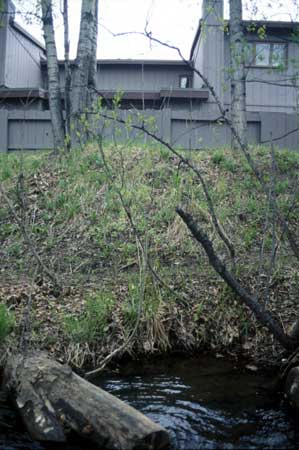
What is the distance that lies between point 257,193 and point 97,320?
473cm

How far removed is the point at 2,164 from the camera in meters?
10.1

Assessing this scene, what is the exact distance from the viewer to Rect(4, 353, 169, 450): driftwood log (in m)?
3.21

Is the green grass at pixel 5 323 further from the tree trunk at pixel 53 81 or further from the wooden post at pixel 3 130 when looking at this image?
the wooden post at pixel 3 130

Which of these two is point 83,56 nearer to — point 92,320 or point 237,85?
point 237,85

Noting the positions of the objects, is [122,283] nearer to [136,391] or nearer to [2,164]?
[136,391]

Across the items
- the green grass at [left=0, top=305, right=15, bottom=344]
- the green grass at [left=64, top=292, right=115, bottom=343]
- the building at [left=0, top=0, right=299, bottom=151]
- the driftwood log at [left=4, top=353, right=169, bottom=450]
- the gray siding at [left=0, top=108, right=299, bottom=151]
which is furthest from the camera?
the building at [left=0, top=0, right=299, bottom=151]

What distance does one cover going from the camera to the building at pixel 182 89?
12.2 metres

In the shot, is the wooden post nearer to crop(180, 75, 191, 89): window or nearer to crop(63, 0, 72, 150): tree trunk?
crop(63, 0, 72, 150): tree trunk

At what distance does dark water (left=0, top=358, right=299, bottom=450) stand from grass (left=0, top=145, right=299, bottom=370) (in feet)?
1.71

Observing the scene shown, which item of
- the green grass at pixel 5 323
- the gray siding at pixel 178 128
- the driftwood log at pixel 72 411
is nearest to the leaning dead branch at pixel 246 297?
the driftwood log at pixel 72 411

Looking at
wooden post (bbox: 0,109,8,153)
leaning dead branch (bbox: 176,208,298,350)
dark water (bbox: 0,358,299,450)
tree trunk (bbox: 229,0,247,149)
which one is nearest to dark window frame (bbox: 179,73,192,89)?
tree trunk (bbox: 229,0,247,149)

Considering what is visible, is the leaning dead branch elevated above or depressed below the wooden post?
below

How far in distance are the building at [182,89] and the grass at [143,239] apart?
1684mm

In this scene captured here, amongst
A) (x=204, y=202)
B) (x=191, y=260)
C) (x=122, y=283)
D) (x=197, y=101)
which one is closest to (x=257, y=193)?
(x=204, y=202)
